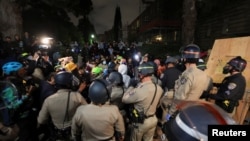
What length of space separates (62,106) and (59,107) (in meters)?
0.05

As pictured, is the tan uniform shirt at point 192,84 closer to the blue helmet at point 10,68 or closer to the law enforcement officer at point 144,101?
the law enforcement officer at point 144,101

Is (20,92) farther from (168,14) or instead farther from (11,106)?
(168,14)

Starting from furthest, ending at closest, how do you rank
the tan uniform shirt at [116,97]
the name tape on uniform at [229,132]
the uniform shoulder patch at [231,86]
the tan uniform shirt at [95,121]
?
1. the tan uniform shirt at [116,97]
2. the uniform shoulder patch at [231,86]
3. the tan uniform shirt at [95,121]
4. the name tape on uniform at [229,132]

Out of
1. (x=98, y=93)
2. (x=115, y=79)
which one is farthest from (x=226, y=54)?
(x=98, y=93)

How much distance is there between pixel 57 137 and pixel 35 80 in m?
3.06

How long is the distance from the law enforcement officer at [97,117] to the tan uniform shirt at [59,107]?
56cm

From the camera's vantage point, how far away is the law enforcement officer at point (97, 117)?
3326 mm

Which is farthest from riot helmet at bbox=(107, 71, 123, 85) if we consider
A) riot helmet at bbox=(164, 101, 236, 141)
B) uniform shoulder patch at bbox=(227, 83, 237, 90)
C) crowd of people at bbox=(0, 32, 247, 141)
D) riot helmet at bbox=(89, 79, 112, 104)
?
riot helmet at bbox=(164, 101, 236, 141)

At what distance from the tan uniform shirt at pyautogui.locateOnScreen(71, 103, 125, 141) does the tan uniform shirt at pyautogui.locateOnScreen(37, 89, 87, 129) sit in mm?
558

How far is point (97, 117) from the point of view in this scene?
3316mm

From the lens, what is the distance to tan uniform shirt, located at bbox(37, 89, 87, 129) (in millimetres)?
3900

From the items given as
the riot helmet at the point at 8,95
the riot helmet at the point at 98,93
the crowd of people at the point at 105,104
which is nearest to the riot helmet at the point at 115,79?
the crowd of people at the point at 105,104

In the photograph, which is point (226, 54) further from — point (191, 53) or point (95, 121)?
point (95, 121)

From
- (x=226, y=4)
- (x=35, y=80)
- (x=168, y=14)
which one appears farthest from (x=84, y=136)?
(x=168, y=14)
